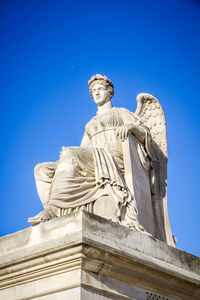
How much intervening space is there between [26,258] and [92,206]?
1.67 meters

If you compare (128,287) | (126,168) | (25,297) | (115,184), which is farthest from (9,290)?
(126,168)

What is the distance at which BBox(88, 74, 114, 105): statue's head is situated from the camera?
920cm

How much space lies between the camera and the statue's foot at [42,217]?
258 inches

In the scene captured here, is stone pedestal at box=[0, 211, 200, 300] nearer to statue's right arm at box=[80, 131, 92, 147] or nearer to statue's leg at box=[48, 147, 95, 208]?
statue's leg at box=[48, 147, 95, 208]

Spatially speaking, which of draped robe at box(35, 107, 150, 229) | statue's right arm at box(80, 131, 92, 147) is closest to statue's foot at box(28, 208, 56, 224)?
draped robe at box(35, 107, 150, 229)

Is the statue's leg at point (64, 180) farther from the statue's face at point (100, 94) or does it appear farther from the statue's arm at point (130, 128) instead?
the statue's face at point (100, 94)

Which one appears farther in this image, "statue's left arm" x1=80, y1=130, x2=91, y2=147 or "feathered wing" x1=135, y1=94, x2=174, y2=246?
"statue's left arm" x1=80, y1=130, x2=91, y2=147

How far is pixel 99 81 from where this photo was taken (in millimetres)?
9297

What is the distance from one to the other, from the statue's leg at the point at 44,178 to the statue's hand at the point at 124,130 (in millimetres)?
1231

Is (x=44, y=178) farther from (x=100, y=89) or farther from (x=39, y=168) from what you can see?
(x=100, y=89)

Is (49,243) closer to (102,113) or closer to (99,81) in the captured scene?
(102,113)

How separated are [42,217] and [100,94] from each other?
342 centimetres

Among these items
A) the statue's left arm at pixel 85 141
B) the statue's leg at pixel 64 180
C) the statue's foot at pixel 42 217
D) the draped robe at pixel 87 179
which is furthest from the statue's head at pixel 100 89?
the statue's foot at pixel 42 217

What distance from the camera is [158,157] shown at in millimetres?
9117
